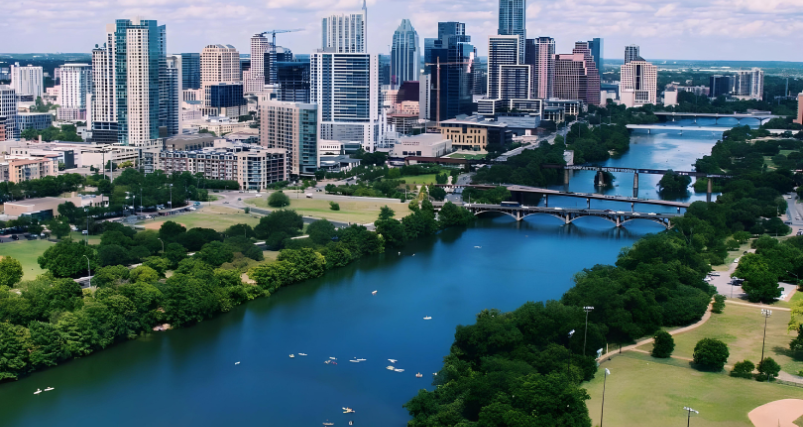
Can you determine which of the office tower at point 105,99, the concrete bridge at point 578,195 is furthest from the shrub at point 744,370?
the office tower at point 105,99

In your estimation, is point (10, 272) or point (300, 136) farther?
point (300, 136)

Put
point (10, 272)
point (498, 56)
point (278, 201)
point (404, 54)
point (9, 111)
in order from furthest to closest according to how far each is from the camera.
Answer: point (404, 54), point (498, 56), point (9, 111), point (278, 201), point (10, 272)

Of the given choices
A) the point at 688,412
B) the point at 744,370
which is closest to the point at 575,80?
the point at 744,370

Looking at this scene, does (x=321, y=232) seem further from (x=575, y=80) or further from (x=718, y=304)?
(x=575, y=80)

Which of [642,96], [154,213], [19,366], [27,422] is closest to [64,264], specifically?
[19,366]

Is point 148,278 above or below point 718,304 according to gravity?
above

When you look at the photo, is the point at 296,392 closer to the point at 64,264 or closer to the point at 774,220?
the point at 64,264
